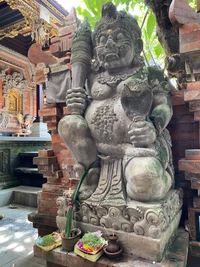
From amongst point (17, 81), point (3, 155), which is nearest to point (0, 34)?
point (17, 81)

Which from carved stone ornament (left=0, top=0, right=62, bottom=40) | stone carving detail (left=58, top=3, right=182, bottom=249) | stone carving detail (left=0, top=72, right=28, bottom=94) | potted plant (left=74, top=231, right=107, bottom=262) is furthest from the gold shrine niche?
potted plant (left=74, top=231, right=107, bottom=262)

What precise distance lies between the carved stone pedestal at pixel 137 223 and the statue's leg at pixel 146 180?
47 millimetres

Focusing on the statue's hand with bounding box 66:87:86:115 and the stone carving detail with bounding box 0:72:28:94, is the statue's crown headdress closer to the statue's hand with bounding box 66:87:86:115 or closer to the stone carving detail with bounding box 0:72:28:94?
the statue's hand with bounding box 66:87:86:115

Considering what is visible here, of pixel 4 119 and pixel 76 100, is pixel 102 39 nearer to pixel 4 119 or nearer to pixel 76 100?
pixel 76 100

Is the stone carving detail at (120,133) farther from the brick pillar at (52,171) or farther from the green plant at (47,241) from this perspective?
the brick pillar at (52,171)

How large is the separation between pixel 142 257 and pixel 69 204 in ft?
1.69

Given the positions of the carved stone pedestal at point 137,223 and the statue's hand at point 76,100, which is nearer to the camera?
the carved stone pedestal at point 137,223

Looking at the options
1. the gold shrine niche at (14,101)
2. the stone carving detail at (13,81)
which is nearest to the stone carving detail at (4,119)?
the gold shrine niche at (14,101)

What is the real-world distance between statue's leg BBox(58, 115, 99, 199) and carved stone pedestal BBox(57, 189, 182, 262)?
15 centimetres

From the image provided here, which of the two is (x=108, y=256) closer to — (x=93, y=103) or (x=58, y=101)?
(x=93, y=103)

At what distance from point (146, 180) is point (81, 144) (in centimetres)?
50

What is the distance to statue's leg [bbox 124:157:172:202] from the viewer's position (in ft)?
3.73

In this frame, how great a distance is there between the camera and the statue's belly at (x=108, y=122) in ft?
4.41

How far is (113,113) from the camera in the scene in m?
1.36
